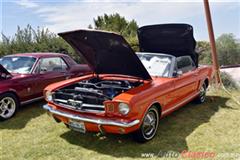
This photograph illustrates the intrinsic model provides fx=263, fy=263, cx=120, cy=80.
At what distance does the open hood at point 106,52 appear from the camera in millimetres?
4410

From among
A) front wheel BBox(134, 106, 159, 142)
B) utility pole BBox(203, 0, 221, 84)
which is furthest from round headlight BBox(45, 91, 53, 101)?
utility pole BBox(203, 0, 221, 84)

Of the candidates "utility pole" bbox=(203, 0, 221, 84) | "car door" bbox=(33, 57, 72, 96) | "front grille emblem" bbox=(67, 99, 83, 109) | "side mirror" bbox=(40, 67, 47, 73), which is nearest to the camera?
"front grille emblem" bbox=(67, 99, 83, 109)

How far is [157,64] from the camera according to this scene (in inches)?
231

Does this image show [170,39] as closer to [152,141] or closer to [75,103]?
[152,141]

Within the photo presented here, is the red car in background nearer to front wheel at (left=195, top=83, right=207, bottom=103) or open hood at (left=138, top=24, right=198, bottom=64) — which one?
open hood at (left=138, top=24, right=198, bottom=64)

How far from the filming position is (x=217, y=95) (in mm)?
8312

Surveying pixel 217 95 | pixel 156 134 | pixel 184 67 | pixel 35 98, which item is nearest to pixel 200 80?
pixel 184 67

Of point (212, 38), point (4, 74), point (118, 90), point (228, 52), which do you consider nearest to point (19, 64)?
point (4, 74)

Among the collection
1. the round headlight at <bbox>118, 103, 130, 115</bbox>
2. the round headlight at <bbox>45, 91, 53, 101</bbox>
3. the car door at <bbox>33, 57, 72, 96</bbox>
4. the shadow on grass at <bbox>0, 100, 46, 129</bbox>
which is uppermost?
the car door at <bbox>33, 57, 72, 96</bbox>

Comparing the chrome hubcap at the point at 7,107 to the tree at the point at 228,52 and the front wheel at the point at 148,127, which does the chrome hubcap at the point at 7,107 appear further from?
the tree at the point at 228,52

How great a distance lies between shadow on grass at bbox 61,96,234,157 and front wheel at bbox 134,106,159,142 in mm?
109

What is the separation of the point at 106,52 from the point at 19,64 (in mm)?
3278

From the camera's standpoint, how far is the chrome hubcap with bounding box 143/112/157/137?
462cm

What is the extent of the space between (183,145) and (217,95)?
4.29 meters
